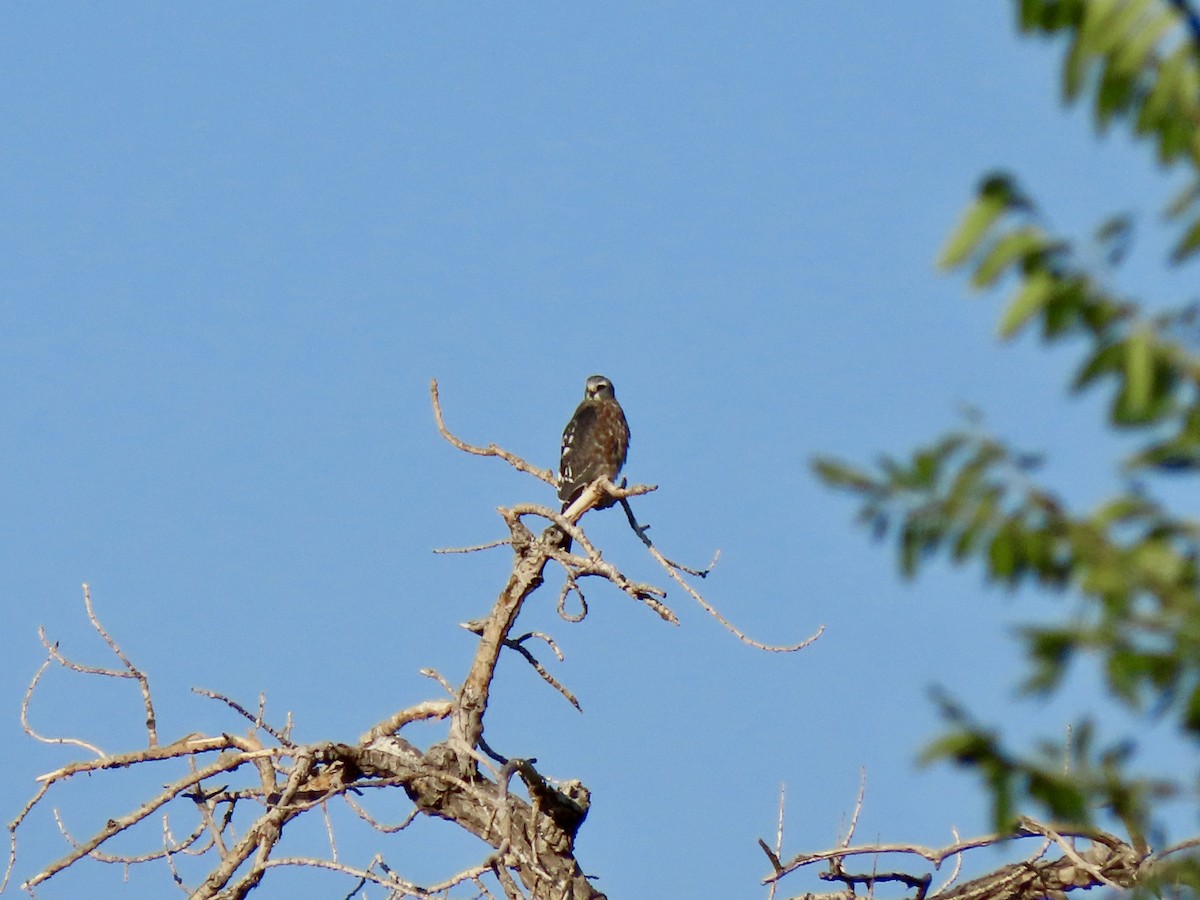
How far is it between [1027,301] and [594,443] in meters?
9.28

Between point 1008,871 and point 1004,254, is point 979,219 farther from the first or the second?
point 1008,871

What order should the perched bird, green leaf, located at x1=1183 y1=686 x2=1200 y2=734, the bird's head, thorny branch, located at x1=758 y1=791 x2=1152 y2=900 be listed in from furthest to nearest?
the bird's head
the perched bird
thorny branch, located at x1=758 y1=791 x2=1152 y2=900
green leaf, located at x1=1183 y1=686 x2=1200 y2=734

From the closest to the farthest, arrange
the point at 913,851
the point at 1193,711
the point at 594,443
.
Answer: the point at 1193,711 → the point at 913,851 → the point at 594,443

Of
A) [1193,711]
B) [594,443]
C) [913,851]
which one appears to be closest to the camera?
[1193,711]

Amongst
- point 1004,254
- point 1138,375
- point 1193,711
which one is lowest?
point 1193,711

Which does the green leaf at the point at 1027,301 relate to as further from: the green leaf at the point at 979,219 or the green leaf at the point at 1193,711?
the green leaf at the point at 1193,711

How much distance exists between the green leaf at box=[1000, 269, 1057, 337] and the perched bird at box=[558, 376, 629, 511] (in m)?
8.51

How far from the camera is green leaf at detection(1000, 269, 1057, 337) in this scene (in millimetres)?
1542

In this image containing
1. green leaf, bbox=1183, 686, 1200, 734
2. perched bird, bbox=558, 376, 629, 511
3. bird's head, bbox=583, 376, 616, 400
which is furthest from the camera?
bird's head, bbox=583, 376, 616, 400

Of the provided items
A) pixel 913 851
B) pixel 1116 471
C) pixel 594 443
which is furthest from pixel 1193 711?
pixel 594 443

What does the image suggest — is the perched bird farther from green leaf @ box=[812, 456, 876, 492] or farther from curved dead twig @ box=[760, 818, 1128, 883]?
green leaf @ box=[812, 456, 876, 492]

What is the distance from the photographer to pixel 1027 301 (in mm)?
1544

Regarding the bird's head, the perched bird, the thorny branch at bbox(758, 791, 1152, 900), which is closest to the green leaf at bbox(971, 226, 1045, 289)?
the thorny branch at bbox(758, 791, 1152, 900)

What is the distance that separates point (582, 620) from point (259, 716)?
4.54 feet
